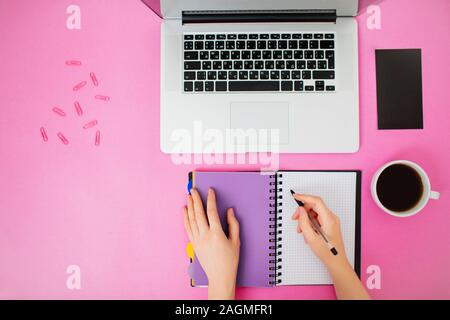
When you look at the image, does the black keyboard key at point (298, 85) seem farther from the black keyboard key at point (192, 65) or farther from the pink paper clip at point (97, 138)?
the pink paper clip at point (97, 138)

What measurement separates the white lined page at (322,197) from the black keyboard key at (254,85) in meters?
0.22

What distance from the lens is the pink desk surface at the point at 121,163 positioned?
2.89ft

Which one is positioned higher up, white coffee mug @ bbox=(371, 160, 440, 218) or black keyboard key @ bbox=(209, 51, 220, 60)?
black keyboard key @ bbox=(209, 51, 220, 60)

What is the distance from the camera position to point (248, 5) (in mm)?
801

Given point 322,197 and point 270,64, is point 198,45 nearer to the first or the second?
point 270,64

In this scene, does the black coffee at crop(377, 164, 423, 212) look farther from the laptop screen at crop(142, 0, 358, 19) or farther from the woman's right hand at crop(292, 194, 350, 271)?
the laptop screen at crop(142, 0, 358, 19)

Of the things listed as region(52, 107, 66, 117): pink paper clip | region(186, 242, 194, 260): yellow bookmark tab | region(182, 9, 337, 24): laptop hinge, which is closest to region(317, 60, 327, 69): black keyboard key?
region(182, 9, 337, 24): laptop hinge

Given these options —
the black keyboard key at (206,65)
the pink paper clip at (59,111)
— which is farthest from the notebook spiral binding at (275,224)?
the pink paper clip at (59,111)

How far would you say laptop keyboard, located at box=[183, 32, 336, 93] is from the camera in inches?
32.9

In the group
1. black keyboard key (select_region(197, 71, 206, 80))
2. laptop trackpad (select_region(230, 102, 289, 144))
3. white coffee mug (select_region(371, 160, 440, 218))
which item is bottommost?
white coffee mug (select_region(371, 160, 440, 218))

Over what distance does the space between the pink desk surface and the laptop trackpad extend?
0.28 feet

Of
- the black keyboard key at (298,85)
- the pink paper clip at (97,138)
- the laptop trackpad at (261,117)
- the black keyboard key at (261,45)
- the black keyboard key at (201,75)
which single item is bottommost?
the pink paper clip at (97,138)
